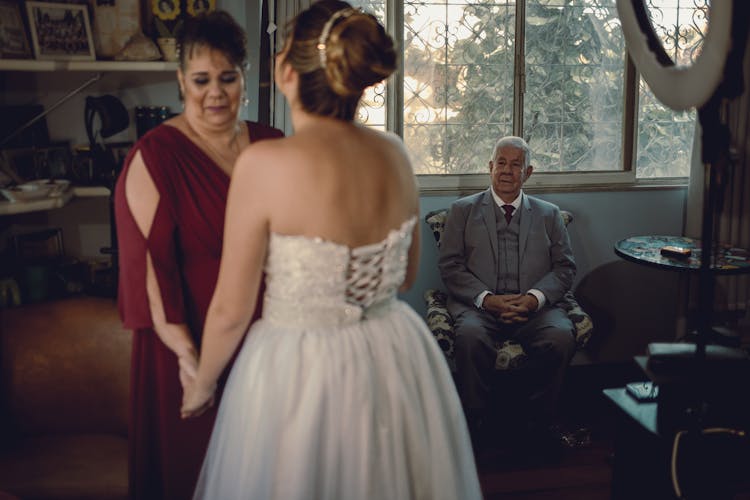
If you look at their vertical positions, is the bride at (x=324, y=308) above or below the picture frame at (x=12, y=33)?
below

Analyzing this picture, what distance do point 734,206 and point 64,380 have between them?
3.26 metres

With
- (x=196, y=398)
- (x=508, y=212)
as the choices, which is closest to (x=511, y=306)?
(x=508, y=212)

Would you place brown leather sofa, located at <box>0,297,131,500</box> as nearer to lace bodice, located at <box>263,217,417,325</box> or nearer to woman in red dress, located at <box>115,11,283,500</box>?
woman in red dress, located at <box>115,11,283,500</box>

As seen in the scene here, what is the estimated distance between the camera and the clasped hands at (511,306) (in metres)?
3.19

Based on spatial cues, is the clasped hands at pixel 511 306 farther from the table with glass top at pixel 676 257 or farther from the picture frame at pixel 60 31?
the picture frame at pixel 60 31

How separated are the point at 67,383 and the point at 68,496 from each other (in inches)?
13.0

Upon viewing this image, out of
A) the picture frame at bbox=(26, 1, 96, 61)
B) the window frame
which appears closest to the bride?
the picture frame at bbox=(26, 1, 96, 61)

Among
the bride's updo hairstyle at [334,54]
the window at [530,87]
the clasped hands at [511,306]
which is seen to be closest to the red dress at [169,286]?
the bride's updo hairstyle at [334,54]

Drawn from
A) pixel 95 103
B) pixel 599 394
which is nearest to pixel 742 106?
pixel 599 394

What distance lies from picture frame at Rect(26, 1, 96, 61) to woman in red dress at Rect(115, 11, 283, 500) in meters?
1.00

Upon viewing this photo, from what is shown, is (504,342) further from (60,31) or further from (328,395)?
(60,31)

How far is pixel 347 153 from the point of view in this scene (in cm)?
134

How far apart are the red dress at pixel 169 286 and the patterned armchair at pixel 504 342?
1.47 metres

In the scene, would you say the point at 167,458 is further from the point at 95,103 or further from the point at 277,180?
the point at 95,103
